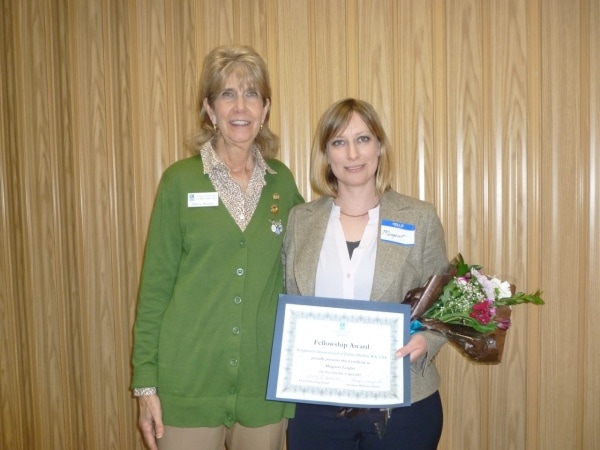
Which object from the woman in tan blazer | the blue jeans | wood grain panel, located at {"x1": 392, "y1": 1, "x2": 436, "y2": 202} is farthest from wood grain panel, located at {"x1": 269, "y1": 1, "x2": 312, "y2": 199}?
the blue jeans

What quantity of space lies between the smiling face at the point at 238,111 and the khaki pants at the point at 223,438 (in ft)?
3.38

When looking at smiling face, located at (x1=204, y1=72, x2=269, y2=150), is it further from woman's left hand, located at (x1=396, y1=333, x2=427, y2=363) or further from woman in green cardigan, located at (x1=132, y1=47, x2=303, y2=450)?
woman's left hand, located at (x1=396, y1=333, x2=427, y2=363)

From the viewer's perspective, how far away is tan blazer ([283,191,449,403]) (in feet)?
5.52

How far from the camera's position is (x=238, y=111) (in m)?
1.73

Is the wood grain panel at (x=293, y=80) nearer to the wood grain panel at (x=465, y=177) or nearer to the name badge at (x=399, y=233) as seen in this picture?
the wood grain panel at (x=465, y=177)

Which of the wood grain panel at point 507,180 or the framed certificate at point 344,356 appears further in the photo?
the wood grain panel at point 507,180

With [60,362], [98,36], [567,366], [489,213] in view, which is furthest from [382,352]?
[98,36]

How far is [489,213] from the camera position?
234cm

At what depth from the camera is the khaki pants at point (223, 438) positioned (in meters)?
1.69

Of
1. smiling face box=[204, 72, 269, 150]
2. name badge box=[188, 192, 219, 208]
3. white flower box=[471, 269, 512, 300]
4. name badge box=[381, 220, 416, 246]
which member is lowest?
white flower box=[471, 269, 512, 300]

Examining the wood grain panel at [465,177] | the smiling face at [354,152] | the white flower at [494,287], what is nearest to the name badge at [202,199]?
the smiling face at [354,152]

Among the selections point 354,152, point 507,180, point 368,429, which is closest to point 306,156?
point 354,152

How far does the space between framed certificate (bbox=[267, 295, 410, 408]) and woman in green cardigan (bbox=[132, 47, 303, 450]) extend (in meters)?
0.18

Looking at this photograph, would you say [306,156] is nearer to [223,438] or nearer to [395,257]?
[395,257]
